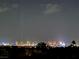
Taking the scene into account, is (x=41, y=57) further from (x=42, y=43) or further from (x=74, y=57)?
(x=42, y=43)

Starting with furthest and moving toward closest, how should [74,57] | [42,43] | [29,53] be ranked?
[42,43] < [29,53] < [74,57]

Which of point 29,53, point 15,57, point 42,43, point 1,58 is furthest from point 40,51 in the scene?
point 42,43

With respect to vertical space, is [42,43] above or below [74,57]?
above

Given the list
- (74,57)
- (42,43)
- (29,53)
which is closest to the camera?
(74,57)

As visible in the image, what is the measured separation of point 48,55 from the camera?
3694 cm

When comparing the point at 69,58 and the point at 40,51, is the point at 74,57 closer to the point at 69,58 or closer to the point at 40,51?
the point at 69,58

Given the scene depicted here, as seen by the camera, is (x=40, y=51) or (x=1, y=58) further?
(x=40, y=51)

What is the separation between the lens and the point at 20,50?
38531 mm

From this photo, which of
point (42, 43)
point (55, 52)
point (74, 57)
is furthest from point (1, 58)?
point (42, 43)

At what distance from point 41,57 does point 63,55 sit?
11.9 ft

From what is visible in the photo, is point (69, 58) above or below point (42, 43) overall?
below

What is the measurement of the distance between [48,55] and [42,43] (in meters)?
29.6

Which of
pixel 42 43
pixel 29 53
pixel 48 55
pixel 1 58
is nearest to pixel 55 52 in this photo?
pixel 48 55

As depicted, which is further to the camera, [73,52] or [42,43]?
[42,43]
